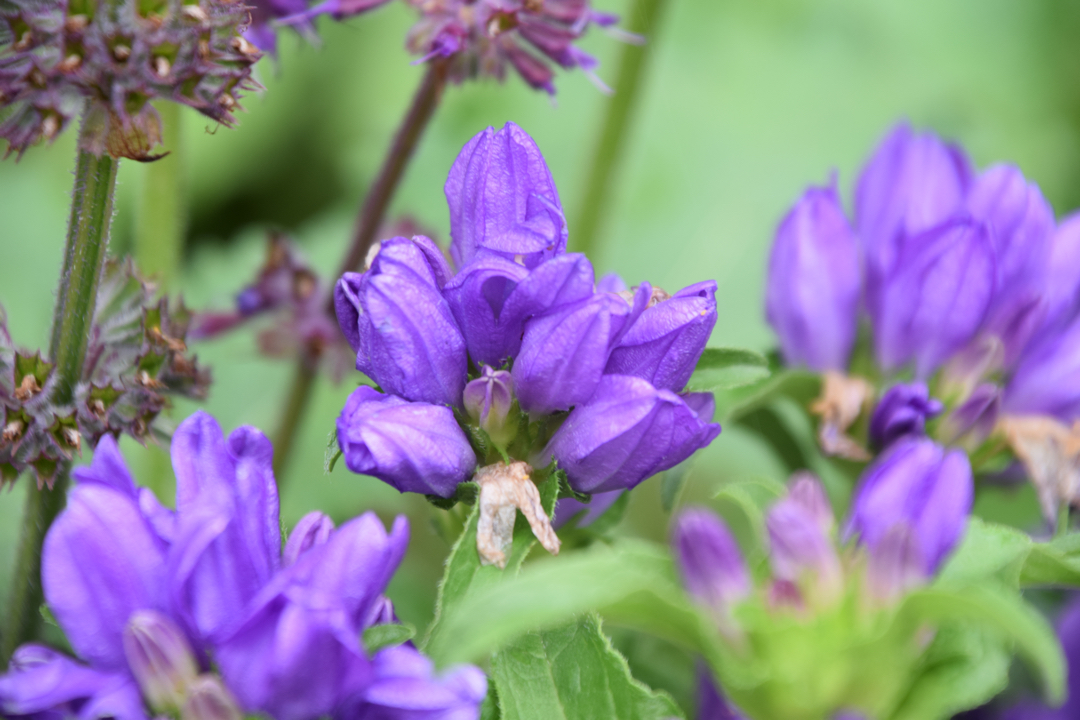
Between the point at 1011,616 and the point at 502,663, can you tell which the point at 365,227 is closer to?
the point at 502,663

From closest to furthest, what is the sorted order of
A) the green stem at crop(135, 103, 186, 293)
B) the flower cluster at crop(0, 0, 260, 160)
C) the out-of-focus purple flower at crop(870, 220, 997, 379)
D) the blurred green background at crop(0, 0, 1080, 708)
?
the flower cluster at crop(0, 0, 260, 160) < the out-of-focus purple flower at crop(870, 220, 997, 379) < the green stem at crop(135, 103, 186, 293) < the blurred green background at crop(0, 0, 1080, 708)

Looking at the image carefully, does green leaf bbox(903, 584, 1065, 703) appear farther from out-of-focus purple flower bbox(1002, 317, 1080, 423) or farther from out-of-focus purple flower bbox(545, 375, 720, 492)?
out-of-focus purple flower bbox(1002, 317, 1080, 423)

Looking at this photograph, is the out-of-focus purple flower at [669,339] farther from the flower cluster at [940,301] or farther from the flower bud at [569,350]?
the flower cluster at [940,301]

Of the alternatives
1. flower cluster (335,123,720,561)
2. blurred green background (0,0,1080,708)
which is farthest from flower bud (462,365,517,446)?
blurred green background (0,0,1080,708)

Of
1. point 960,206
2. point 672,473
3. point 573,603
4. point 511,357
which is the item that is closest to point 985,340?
point 960,206

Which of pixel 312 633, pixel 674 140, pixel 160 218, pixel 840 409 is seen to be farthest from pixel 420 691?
pixel 674 140
